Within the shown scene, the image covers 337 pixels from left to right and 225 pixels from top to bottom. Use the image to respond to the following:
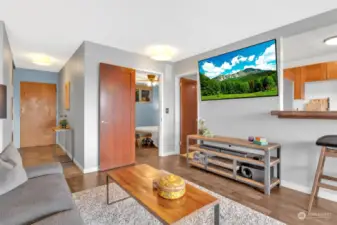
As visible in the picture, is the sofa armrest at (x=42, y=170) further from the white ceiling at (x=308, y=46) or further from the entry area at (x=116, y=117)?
the white ceiling at (x=308, y=46)

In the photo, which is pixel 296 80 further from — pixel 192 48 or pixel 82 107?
pixel 82 107

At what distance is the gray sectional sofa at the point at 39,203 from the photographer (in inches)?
43.6

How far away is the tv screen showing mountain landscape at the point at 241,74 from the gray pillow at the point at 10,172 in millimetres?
3103

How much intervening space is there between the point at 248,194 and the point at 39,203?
2314 millimetres

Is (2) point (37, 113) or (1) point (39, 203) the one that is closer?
(1) point (39, 203)

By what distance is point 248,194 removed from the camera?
2.39 metres

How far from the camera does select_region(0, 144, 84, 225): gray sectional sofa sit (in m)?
1.11

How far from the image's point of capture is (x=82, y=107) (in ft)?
10.9

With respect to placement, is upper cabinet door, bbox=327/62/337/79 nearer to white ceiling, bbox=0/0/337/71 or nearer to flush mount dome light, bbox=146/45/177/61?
white ceiling, bbox=0/0/337/71

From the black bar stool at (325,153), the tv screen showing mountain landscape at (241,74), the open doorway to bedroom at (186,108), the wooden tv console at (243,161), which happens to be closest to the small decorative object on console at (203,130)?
the wooden tv console at (243,161)

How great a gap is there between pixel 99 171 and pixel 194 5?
9.99ft

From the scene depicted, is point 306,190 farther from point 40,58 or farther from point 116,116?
point 40,58

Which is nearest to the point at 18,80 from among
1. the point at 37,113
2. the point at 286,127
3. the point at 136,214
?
the point at 37,113

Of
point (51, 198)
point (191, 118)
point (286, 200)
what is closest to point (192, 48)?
point (191, 118)
